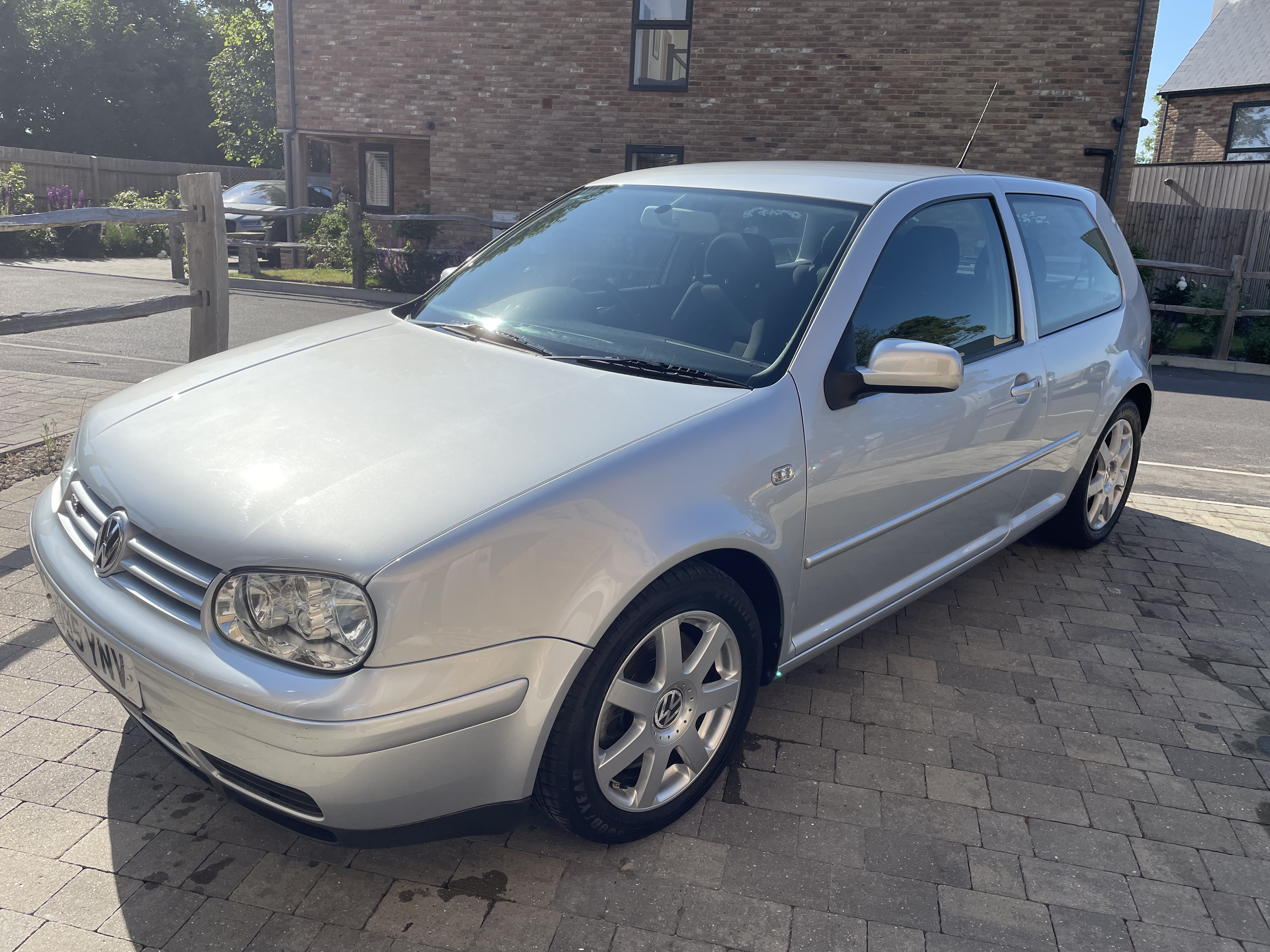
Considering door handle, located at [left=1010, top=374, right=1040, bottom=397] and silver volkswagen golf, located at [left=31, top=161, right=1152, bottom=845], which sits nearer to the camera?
silver volkswagen golf, located at [left=31, top=161, right=1152, bottom=845]

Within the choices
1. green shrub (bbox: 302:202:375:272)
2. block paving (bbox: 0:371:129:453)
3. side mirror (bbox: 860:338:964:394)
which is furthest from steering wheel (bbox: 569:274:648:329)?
green shrub (bbox: 302:202:375:272)

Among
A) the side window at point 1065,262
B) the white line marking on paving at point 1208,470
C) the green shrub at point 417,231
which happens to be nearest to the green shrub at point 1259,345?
the white line marking on paving at point 1208,470

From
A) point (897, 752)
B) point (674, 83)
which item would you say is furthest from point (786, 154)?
point (897, 752)

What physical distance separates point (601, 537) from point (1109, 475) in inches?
146

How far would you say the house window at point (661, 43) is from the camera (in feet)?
51.2

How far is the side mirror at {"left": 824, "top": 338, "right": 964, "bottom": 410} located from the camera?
288 cm

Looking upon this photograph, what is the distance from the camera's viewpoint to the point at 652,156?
16.4 m

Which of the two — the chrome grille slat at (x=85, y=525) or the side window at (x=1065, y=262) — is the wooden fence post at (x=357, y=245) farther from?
the chrome grille slat at (x=85, y=525)

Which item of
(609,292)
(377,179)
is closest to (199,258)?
(609,292)

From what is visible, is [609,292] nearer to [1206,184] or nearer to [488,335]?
[488,335]

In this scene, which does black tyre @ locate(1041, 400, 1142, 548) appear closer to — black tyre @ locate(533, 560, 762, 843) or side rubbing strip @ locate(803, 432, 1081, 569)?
side rubbing strip @ locate(803, 432, 1081, 569)

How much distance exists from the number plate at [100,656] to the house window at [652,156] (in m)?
14.5

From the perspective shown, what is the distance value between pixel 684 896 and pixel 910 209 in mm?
2310

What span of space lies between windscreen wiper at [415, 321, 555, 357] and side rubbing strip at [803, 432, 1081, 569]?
3.38ft
